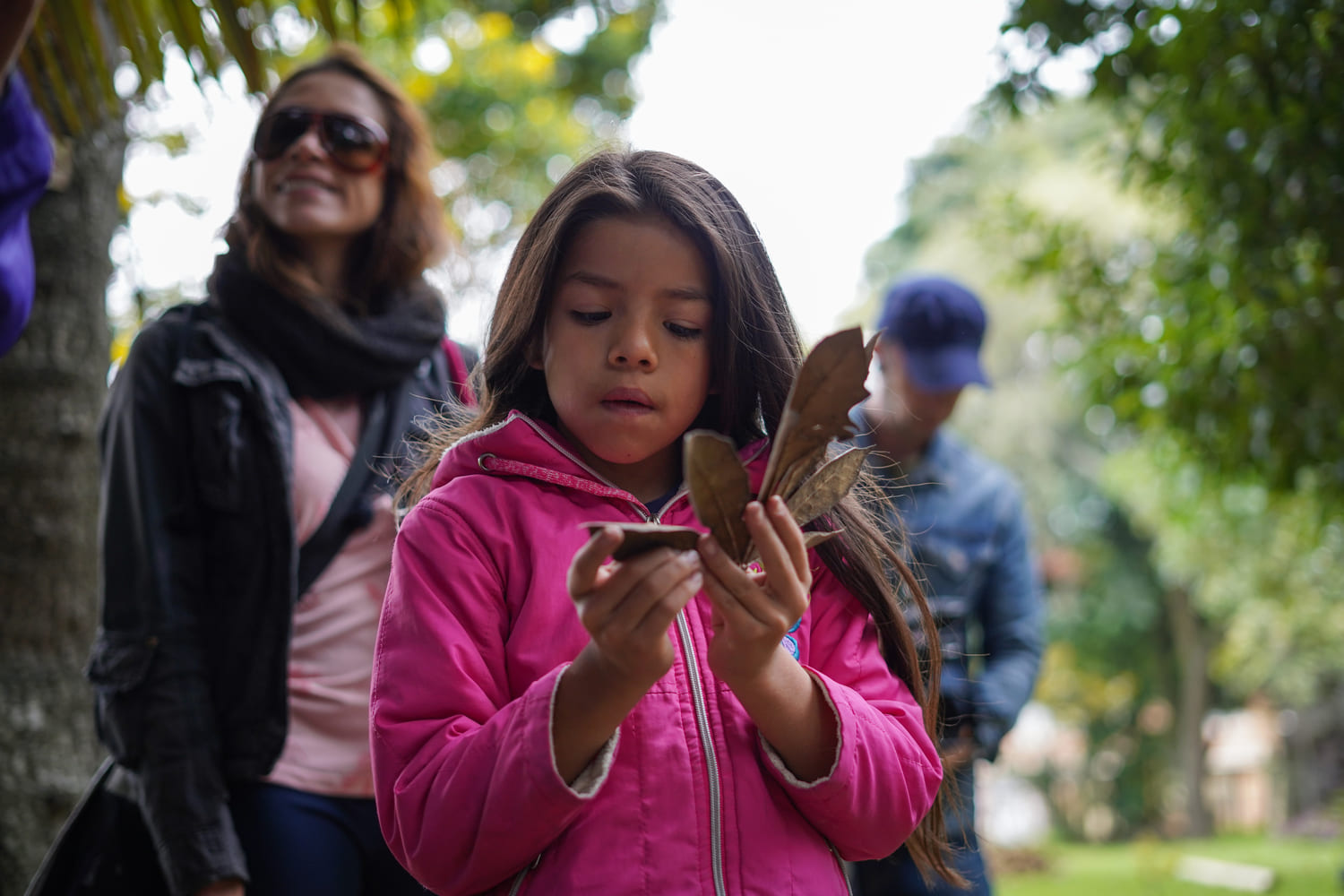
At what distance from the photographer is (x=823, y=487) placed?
3.68 ft

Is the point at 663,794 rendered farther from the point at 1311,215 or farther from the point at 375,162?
the point at 1311,215

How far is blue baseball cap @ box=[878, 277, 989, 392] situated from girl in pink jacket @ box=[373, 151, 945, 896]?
5.67 ft

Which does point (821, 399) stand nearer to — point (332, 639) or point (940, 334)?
point (332, 639)

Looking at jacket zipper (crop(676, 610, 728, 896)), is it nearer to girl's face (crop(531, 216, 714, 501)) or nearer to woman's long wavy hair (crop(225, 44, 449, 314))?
girl's face (crop(531, 216, 714, 501))

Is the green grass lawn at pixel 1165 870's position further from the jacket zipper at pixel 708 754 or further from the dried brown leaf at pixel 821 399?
the dried brown leaf at pixel 821 399

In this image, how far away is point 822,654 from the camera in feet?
4.69

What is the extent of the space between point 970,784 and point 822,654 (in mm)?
1422

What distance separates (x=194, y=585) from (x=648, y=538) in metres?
1.23

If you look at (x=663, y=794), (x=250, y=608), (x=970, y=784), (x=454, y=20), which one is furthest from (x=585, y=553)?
(x=454, y=20)

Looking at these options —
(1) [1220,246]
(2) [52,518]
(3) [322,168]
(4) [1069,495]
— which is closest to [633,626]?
(3) [322,168]

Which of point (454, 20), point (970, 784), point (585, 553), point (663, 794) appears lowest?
point (970, 784)

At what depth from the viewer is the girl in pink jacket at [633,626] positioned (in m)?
1.12

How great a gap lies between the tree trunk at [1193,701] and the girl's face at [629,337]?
18.3 m

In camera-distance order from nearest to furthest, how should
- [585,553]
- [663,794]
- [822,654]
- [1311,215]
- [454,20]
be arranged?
[585,553] < [663,794] < [822,654] < [1311,215] < [454,20]
